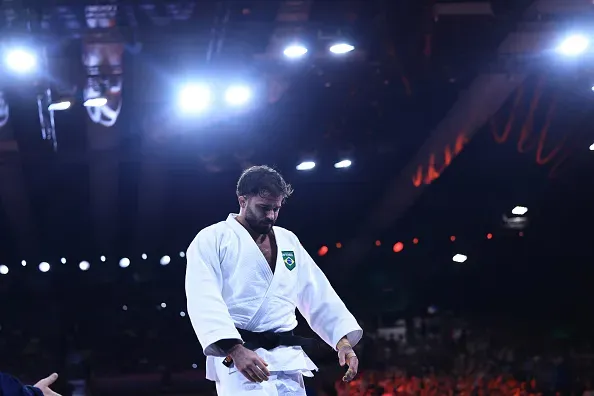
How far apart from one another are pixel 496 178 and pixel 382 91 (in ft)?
13.4

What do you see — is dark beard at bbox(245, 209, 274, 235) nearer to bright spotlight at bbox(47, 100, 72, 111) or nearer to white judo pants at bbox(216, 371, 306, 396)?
white judo pants at bbox(216, 371, 306, 396)

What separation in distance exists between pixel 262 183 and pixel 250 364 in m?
0.74

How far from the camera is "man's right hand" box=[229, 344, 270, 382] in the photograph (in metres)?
2.73

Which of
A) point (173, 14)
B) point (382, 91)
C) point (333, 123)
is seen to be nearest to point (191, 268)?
point (173, 14)

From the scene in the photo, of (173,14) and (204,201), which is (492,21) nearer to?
(173,14)

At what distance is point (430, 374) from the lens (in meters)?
10.2

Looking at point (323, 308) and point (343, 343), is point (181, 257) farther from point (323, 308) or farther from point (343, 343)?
point (343, 343)

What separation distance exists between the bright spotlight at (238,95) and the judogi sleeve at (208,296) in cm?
548

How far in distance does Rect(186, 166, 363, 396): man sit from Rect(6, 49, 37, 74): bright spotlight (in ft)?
16.0

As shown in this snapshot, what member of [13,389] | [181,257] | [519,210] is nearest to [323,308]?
[13,389]

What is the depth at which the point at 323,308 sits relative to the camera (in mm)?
3361

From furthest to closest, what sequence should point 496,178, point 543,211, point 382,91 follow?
point 543,211 → point 496,178 → point 382,91

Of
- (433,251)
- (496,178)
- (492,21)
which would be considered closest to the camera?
(492,21)

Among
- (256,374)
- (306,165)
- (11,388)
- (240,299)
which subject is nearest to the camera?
(11,388)
